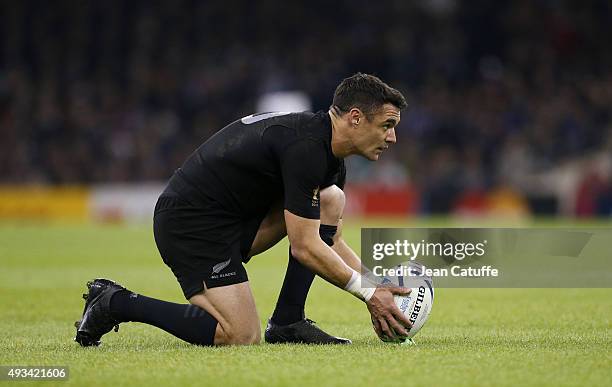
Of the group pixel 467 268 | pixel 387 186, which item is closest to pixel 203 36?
pixel 387 186

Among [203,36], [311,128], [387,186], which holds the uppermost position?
[203,36]

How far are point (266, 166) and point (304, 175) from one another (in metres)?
0.39

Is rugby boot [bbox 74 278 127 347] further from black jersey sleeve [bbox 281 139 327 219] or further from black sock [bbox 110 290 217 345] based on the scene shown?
black jersey sleeve [bbox 281 139 327 219]

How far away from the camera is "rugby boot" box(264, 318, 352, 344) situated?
625 cm

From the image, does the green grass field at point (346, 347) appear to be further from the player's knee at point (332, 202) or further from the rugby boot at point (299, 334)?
the player's knee at point (332, 202)

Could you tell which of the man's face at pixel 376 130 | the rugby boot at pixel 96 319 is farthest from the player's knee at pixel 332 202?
the rugby boot at pixel 96 319

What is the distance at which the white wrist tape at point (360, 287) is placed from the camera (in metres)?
5.84

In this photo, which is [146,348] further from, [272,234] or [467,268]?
[467,268]

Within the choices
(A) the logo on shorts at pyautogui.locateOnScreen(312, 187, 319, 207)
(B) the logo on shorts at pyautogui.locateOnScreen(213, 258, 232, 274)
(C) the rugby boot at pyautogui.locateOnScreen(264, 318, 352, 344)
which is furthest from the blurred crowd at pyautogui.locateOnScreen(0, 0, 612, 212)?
(A) the logo on shorts at pyautogui.locateOnScreen(312, 187, 319, 207)

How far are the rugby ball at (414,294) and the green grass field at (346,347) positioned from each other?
0.16 m

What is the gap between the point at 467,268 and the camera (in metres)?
8.23

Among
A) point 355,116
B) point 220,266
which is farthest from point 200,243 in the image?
point 355,116

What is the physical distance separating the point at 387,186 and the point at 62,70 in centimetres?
963

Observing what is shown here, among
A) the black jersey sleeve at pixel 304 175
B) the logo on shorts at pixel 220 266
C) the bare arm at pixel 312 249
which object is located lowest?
the logo on shorts at pixel 220 266
